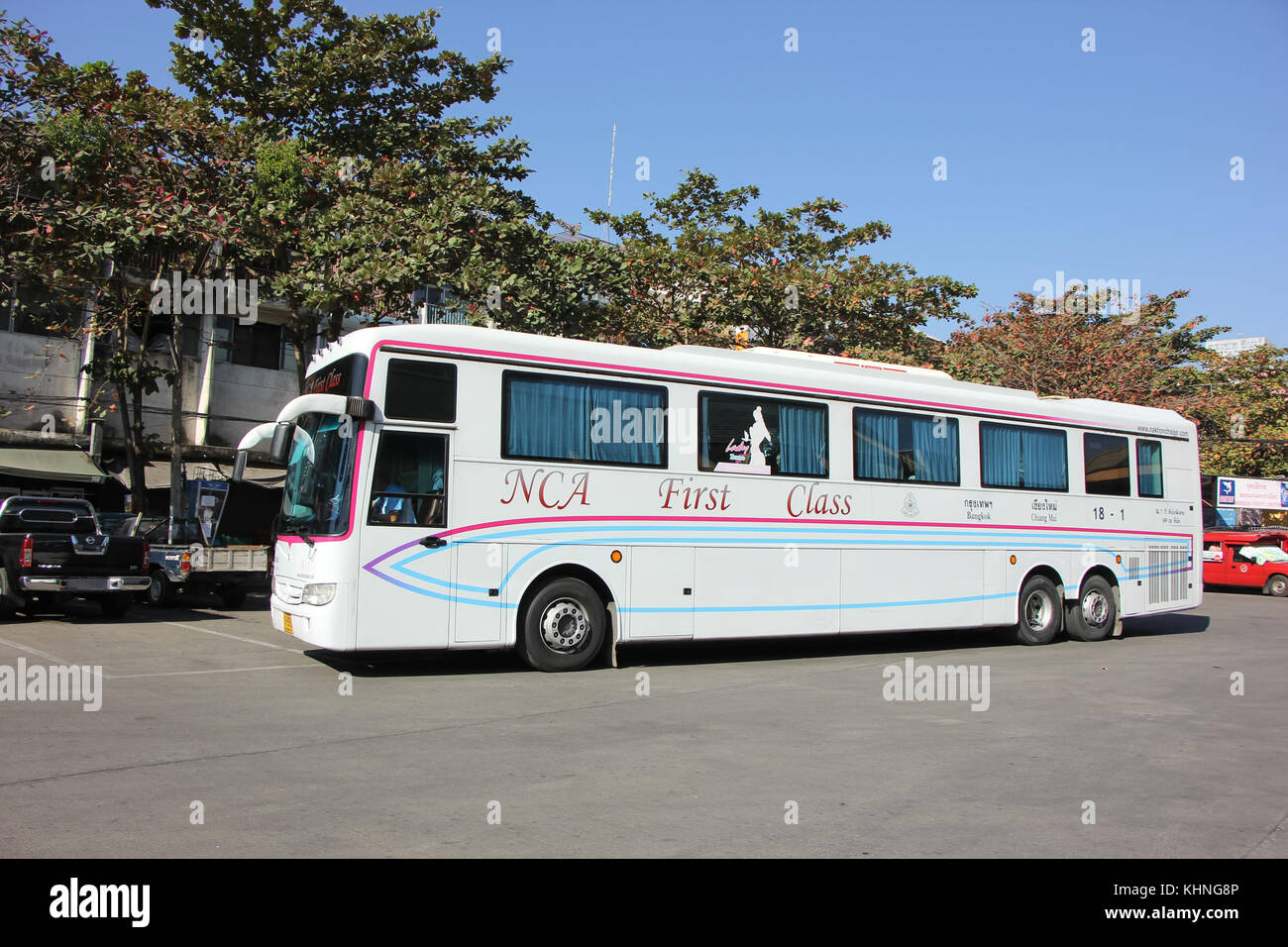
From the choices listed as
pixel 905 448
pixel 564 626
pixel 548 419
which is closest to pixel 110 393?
pixel 548 419

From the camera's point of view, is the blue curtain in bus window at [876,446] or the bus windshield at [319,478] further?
the blue curtain in bus window at [876,446]

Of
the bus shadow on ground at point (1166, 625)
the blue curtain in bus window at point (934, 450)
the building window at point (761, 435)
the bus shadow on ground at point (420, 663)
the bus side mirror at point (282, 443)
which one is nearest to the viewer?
the bus side mirror at point (282, 443)

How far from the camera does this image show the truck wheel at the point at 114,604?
16812 millimetres

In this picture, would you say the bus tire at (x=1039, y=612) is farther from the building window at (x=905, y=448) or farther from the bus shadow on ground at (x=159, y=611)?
the bus shadow on ground at (x=159, y=611)

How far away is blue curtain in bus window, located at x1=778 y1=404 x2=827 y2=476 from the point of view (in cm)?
1284

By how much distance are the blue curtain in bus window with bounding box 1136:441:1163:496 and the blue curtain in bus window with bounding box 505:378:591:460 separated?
33.3 feet

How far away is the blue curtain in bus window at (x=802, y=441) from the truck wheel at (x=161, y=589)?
12346 mm

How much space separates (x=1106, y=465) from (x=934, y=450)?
3.94 meters

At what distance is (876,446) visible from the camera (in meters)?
13.6

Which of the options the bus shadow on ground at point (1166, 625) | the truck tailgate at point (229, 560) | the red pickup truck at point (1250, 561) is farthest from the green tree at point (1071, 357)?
the truck tailgate at point (229, 560)
